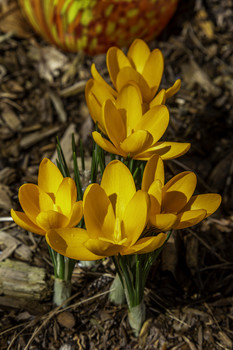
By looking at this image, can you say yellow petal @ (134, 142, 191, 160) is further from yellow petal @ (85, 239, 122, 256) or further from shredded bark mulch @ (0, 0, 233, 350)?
shredded bark mulch @ (0, 0, 233, 350)

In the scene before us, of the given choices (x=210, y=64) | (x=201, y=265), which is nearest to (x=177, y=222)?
(x=201, y=265)

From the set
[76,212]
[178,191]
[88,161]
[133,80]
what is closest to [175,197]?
[178,191]

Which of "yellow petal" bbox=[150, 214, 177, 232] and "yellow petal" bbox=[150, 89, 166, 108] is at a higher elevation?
"yellow petal" bbox=[150, 89, 166, 108]

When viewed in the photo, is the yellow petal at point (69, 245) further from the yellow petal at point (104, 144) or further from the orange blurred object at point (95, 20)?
the orange blurred object at point (95, 20)

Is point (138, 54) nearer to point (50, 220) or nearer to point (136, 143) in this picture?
point (136, 143)

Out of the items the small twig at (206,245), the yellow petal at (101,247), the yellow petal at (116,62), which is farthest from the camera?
the small twig at (206,245)

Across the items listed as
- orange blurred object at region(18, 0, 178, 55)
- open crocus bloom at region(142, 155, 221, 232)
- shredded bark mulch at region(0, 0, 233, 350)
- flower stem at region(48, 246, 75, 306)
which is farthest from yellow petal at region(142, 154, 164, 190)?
orange blurred object at region(18, 0, 178, 55)

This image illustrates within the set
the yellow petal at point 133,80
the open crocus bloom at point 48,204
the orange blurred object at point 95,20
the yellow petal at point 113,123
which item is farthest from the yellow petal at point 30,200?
the orange blurred object at point 95,20
